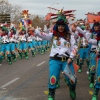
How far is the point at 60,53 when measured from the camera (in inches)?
287

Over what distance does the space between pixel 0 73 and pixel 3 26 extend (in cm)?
368

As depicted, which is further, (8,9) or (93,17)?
(8,9)

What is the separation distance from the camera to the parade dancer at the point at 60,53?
286 inches

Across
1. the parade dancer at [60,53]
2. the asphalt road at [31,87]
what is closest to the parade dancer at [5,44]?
the asphalt road at [31,87]

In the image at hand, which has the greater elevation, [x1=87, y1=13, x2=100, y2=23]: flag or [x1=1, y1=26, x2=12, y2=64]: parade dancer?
[x1=87, y1=13, x2=100, y2=23]: flag

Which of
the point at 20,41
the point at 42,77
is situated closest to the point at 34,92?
the point at 42,77

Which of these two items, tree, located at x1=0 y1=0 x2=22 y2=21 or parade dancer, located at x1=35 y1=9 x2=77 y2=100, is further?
tree, located at x1=0 y1=0 x2=22 y2=21

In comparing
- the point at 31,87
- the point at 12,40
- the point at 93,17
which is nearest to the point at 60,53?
the point at 93,17

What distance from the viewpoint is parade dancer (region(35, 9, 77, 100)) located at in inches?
286

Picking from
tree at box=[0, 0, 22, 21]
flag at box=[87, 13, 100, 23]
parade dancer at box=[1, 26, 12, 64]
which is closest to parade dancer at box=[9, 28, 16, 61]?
parade dancer at box=[1, 26, 12, 64]

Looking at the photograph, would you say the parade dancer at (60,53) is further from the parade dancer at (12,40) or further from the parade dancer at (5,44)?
the parade dancer at (12,40)

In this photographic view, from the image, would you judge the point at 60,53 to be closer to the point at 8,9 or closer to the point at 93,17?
the point at 93,17

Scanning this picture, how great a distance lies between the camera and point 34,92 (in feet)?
29.0

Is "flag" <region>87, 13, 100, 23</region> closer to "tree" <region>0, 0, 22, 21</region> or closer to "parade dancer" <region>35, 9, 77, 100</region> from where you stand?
"parade dancer" <region>35, 9, 77, 100</region>
